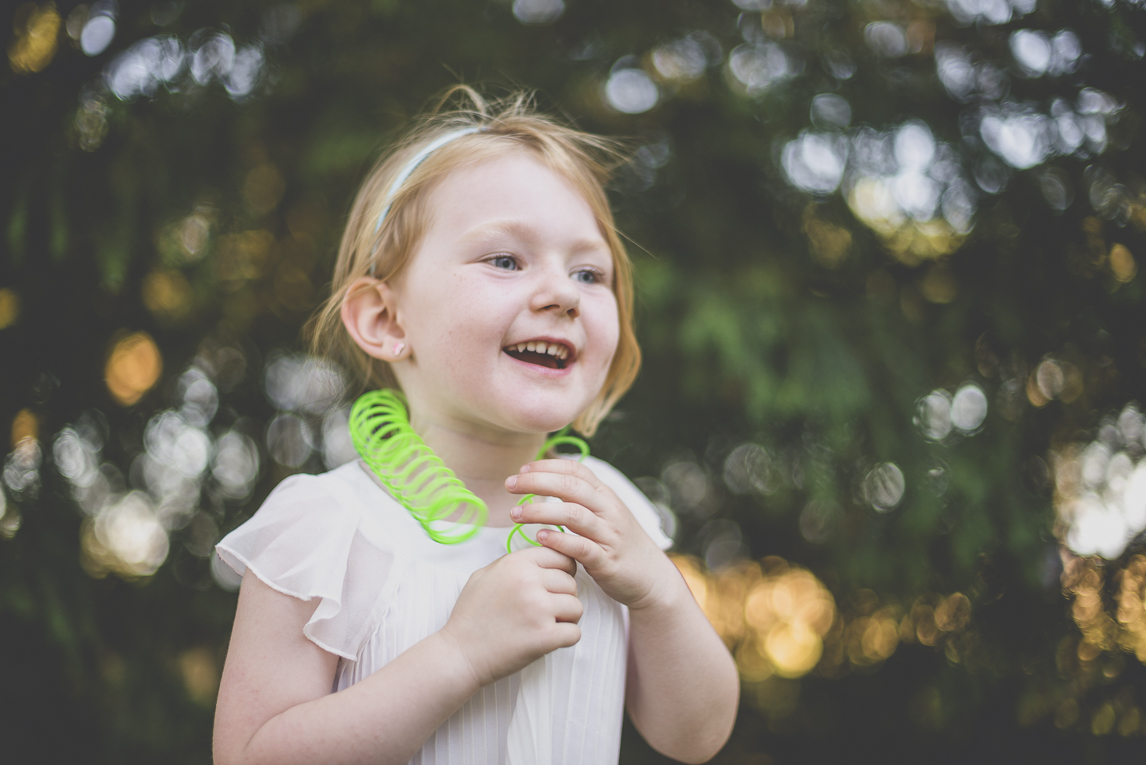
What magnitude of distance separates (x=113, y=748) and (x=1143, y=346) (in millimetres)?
3003

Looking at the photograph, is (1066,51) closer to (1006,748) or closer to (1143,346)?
(1143,346)

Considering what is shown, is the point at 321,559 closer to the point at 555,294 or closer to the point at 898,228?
the point at 555,294

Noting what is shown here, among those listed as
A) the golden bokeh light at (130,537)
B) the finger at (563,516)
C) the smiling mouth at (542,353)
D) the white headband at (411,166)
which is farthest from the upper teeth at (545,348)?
the golden bokeh light at (130,537)

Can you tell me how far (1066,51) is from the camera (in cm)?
197

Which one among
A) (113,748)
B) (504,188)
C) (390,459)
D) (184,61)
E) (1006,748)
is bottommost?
(113,748)

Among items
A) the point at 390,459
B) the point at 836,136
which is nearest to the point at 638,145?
the point at 836,136

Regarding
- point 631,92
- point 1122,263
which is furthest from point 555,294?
point 1122,263

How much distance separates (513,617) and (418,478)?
265 millimetres

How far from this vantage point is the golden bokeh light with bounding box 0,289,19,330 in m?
Answer: 1.71

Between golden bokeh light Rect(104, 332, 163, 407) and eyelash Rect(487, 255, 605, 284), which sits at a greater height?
Result: eyelash Rect(487, 255, 605, 284)

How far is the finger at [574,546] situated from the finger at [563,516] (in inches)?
0.6

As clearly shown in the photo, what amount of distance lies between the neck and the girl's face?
1cm

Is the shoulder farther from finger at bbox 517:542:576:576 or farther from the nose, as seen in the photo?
the nose

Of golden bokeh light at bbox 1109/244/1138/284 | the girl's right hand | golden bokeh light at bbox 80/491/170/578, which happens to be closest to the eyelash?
the girl's right hand
